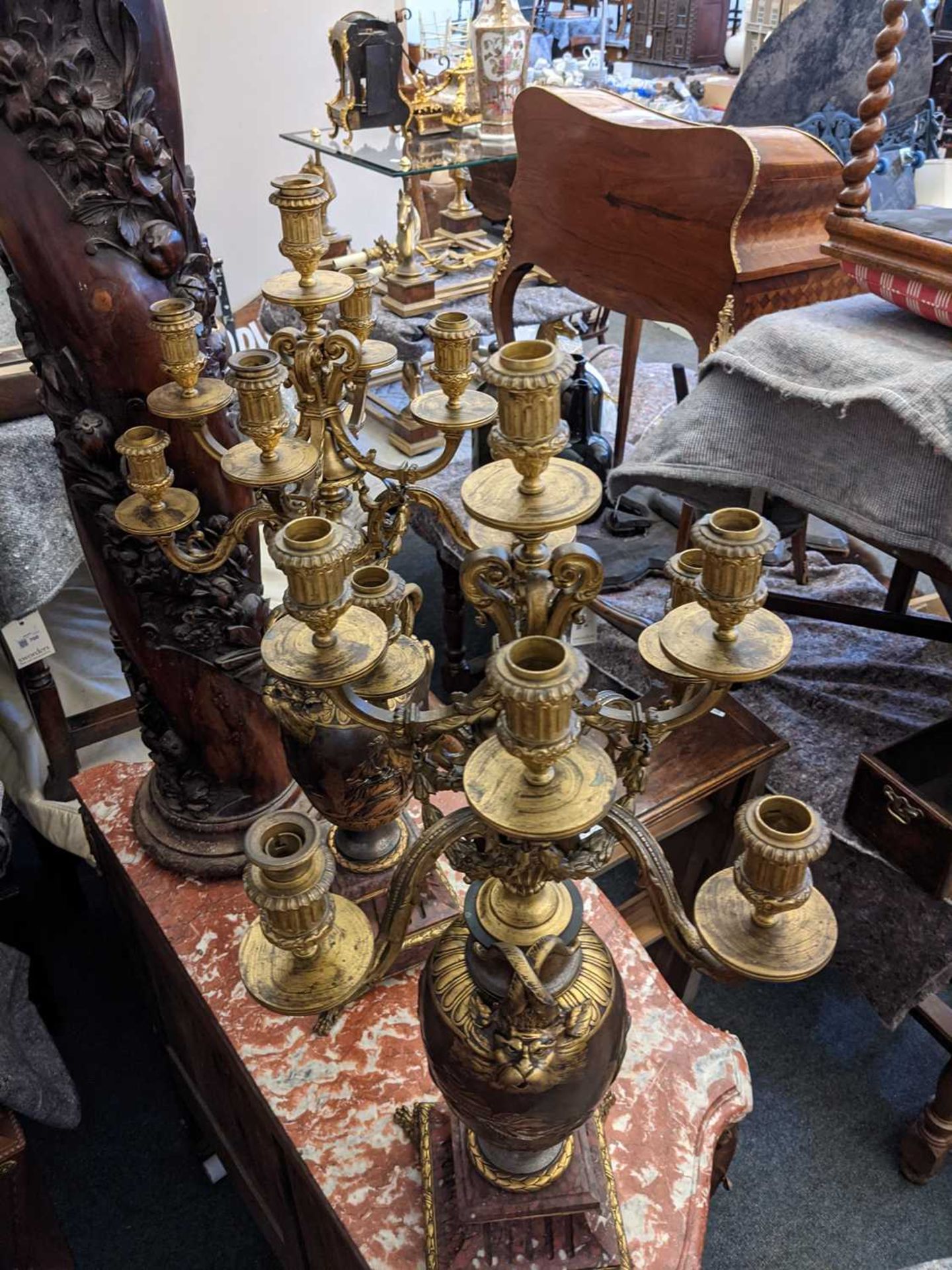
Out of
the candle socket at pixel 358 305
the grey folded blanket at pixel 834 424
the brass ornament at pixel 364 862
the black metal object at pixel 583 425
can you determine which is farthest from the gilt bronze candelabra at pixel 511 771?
the black metal object at pixel 583 425

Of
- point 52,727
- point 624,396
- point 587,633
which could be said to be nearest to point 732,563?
point 587,633

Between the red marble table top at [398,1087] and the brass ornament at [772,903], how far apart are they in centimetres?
50

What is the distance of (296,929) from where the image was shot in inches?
26.5

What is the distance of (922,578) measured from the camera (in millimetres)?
3160

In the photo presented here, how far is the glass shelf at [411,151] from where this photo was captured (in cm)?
243

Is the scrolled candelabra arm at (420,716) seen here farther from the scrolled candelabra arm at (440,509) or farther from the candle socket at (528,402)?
the scrolled candelabra arm at (440,509)

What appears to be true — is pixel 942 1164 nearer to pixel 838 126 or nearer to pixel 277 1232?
pixel 277 1232

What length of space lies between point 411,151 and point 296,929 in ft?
7.95

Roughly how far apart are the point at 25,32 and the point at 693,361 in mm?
3759

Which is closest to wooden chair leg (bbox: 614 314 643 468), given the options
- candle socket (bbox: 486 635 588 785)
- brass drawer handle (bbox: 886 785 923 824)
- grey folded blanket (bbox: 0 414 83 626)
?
brass drawer handle (bbox: 886 785 923 824)

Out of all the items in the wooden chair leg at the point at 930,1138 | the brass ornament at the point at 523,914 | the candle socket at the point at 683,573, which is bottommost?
the wooden chair leg at the point at 930,1138

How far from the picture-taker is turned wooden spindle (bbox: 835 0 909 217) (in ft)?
3.68

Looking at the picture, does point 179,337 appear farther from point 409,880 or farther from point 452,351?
point 409,880

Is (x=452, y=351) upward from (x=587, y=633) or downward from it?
upward
